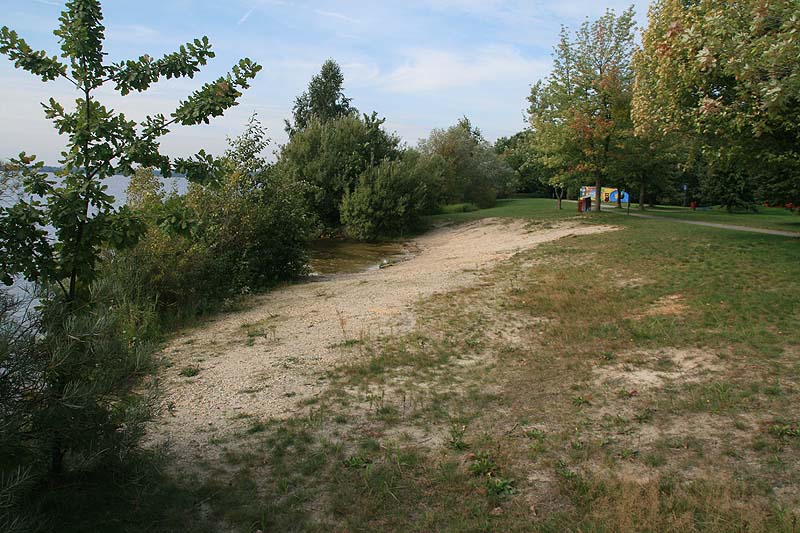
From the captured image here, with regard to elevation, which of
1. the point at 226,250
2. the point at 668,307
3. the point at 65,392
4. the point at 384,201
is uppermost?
the point at 384,201

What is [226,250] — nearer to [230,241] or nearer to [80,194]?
[230,241]

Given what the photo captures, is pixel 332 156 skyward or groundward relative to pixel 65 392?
skyward

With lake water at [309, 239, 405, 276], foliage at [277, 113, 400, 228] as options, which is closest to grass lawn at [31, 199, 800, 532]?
lake water at [309, 239, 405, 276]

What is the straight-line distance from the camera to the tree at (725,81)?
7.77 metres

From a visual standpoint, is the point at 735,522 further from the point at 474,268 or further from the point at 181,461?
the point at 474,268

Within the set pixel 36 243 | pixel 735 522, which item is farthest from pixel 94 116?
pixel 735 522

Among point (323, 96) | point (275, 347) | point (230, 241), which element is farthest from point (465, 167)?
point (275, 347)

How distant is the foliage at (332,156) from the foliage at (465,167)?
1192 centimetres

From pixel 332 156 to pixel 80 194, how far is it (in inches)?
1155

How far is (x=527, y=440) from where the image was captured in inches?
203

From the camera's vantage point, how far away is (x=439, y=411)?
5.94m

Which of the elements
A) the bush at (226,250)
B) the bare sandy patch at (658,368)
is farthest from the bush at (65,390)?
the bare sandy patch at (658,368)

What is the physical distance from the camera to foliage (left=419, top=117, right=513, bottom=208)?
46.1 metres

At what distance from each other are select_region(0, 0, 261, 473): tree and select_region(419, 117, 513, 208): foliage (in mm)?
40616
